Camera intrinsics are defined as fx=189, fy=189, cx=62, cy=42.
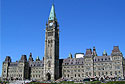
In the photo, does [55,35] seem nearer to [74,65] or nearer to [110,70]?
[74,65]

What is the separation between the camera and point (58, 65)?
417ft

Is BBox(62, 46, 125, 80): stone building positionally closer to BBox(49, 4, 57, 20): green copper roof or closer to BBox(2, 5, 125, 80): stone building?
BBox(2, 5, 125, 80): stone building

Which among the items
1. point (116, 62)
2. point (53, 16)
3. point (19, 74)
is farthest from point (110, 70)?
point (19, 74)

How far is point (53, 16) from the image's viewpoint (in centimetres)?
13412

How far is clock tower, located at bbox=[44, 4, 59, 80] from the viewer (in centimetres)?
12269

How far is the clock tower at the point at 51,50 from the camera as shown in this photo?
403ft

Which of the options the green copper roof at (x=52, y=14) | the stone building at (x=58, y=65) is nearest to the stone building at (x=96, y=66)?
the stone building at (x=58, y=65)

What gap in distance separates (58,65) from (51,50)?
1130 cm

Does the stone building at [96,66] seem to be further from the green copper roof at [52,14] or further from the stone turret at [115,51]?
the green copper roof at [52,14]

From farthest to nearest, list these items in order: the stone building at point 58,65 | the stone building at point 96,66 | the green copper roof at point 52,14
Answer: the green copper roof at point 52,14
the stone building at point 58,65
the stone building at point 96,66

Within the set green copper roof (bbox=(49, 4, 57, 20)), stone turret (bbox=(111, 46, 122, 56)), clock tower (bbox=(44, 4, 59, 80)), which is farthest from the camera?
green copper roof (bbox=(49, 4, 57, 20))

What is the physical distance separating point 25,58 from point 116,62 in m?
66.2

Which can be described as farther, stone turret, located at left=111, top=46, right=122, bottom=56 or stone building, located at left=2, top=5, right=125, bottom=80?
stone building, located at left=2, top=5, right=125, bottom=80

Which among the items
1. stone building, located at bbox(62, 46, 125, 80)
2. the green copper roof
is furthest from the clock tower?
stone building, located at bbox(62, 46, 125, 80)
